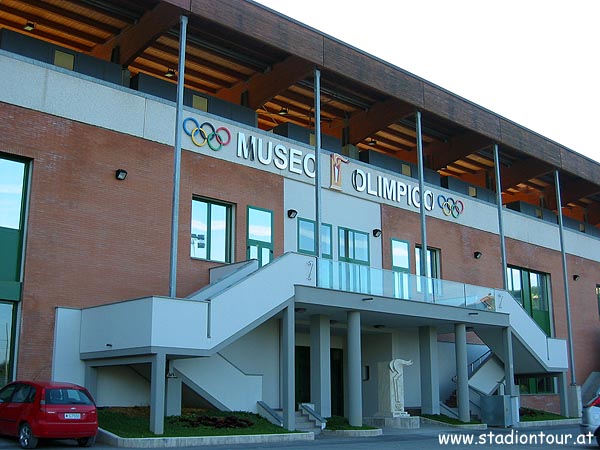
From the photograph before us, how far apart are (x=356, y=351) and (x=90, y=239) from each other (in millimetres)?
8461

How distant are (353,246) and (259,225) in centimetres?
449

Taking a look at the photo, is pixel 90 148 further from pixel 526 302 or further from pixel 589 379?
pixel 589 379

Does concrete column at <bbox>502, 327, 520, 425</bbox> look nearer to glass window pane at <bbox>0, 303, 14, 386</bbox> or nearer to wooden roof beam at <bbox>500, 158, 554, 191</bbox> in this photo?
wooden roof beam at <bbox>500, 158, 554, 191</bbox>

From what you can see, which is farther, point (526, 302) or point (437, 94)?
point (526, 302)

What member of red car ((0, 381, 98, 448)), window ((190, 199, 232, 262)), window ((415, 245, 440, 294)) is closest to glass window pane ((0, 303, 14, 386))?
red car ((0, 381, 98, 448))

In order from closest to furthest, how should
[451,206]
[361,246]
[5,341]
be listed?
[5,341] → [361,246] → [451,206]

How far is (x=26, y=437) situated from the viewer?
51.3ft

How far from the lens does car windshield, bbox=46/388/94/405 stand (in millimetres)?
15805

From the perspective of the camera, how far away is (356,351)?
75.4ft

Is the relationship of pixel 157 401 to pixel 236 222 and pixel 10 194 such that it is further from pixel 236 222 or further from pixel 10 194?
pixel 236 222

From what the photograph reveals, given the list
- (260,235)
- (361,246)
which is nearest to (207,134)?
(260,235)

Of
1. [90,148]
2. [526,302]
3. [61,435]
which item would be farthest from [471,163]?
[61,435]

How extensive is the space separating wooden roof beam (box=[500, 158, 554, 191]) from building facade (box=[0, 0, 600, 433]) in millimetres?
1276

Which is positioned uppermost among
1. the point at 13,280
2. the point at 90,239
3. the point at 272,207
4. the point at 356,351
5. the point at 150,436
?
the point at 272,207
